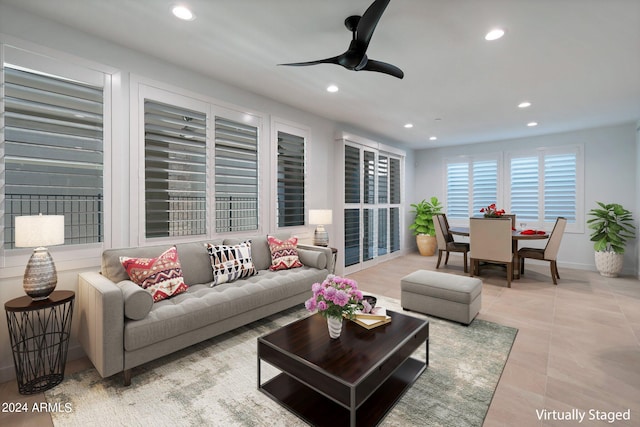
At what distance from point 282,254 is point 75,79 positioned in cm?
251

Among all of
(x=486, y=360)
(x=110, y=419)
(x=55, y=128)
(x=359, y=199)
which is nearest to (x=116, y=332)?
(x=110, y=419)

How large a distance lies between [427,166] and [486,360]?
6057 mm

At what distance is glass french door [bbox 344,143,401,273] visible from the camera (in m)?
5.32

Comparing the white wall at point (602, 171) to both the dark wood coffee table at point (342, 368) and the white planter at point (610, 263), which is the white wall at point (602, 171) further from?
the dark wood coffee table at point (342, 368)

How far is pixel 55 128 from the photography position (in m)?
2.39

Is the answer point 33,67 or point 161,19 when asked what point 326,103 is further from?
point 33,67

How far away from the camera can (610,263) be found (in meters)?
5.02

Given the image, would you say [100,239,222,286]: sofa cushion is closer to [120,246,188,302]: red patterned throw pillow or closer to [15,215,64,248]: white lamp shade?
[120,246,188,302]: red patterned throw pillow

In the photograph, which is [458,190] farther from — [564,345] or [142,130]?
[142,130]

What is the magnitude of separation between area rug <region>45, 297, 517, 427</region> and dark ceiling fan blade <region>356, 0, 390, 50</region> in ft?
7.83

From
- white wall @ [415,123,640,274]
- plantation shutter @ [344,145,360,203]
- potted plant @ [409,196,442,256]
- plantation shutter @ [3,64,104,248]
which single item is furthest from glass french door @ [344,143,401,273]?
plantation shutter @ [3,64,104,248]

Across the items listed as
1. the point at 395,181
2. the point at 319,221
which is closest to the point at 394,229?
the point at 395,181

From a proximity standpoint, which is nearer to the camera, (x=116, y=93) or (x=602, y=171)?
(x=116, y=93)

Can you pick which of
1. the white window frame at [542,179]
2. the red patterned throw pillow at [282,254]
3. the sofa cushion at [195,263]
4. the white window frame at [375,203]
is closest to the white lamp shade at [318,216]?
the red patterned throw pillow at [282,254]
